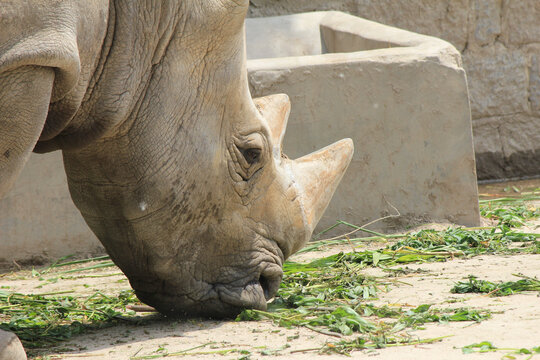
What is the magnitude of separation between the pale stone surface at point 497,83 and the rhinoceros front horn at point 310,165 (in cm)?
459

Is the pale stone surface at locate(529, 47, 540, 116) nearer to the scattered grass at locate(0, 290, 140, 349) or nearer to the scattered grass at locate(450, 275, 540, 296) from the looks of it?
the scattered grass at locate(450, 275, 540, 296)

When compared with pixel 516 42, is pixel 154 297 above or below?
below

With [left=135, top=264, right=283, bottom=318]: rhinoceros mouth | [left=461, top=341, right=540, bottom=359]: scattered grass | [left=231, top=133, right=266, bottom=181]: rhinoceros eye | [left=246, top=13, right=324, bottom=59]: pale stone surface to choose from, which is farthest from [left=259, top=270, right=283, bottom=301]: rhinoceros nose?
[left=246, top=13, right=324, bottom=59]: pale stone surface

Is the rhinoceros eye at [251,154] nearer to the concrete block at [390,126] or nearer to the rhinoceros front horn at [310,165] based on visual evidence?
the rhinoceros front horn at [310,165]

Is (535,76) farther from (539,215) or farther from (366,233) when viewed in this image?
(366,233)

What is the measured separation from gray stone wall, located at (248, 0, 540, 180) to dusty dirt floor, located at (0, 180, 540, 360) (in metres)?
3.95

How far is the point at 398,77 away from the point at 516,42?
297 cm

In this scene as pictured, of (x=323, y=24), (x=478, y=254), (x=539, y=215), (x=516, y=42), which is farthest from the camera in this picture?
(x=516, y=42)

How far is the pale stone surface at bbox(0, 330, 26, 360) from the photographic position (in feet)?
8.43

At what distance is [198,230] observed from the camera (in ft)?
11.3

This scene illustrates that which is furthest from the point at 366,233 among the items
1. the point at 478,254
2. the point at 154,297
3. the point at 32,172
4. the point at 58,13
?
the point at 58,13

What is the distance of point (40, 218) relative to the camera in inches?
219

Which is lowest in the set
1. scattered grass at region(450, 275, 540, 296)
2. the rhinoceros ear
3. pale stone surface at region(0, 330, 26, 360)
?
scattered grass at region(450, 275, 540, 296)

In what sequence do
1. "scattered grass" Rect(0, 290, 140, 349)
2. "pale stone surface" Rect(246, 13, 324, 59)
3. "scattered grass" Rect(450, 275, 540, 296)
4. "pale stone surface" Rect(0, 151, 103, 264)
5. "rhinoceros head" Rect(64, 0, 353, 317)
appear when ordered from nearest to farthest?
"rhinoceros head" Rect(64, 0, 353, 317)
"scattered grass" Rect(0, 290, 140, 349)
"scattered grass" Rect(450, 275, 540, 296)
"pale stone surface" Rect(0, 151, 103, 264)
"pale stone surface" Rect(246, 13, 324, 59)
